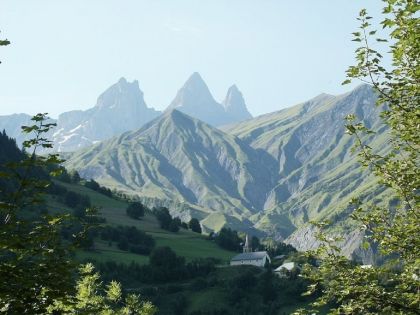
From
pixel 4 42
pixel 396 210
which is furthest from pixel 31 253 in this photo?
pixel 396 210

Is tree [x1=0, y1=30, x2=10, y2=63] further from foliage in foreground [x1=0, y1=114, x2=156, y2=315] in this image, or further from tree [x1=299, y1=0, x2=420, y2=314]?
tree [x1=299, y1=0, x2=420, y2=314]

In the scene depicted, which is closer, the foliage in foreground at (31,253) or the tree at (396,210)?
the foliage in foreground at (31,253)

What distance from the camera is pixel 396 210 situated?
21.7m

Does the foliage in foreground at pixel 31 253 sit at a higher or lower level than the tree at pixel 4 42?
lower

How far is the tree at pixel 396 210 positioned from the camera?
19.2 meters

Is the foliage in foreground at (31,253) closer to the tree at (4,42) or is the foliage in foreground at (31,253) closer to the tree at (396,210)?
the tree at (4,42)

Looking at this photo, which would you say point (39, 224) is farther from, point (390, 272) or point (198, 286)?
point (198, 286)

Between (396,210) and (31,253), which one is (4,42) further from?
(396,210)

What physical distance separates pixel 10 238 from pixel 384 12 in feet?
45.7

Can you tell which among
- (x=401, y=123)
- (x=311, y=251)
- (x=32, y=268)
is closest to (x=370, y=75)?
(x=401, y=123)

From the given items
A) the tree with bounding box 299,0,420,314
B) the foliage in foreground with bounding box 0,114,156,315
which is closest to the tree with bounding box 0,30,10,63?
the foliage in foreground with bounding box 0,114,156,315

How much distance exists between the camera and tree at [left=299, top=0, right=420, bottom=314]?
755 inches

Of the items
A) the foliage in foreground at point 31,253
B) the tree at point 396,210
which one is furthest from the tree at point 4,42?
the tree at point 396,210

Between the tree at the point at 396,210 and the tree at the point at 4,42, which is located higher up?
the tree at the point at 4,42
